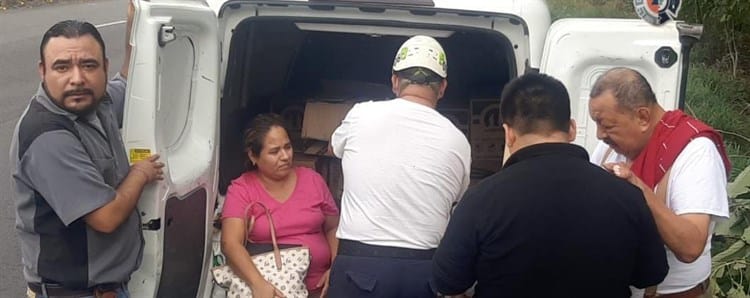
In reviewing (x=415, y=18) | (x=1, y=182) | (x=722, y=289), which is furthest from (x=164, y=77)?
(x=1, y=182)

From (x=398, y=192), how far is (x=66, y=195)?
1.20 metres

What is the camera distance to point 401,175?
360cm

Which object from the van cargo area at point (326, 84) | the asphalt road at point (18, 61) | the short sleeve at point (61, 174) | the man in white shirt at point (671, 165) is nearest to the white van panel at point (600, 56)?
the man in white shirt at point (671, 165)

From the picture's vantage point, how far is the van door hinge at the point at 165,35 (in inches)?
131

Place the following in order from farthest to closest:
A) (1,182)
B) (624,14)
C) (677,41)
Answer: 1. (624,14)
2. (1,182)
3. (677,41)

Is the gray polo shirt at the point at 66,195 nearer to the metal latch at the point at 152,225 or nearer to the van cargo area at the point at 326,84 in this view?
the metal latch at the point at 152,225

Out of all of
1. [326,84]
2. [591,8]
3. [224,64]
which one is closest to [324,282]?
[224,64]

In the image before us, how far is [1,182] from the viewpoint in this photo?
7.50 meters

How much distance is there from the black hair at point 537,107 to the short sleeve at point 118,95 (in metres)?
1.48

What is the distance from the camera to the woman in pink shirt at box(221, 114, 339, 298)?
400 centimetres

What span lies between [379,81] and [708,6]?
6130mm

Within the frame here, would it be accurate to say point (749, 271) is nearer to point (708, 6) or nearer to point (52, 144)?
point (52, 144)

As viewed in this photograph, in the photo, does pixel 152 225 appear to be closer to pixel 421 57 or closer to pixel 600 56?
pixel 421 57

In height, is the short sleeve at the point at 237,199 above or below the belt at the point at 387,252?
above
